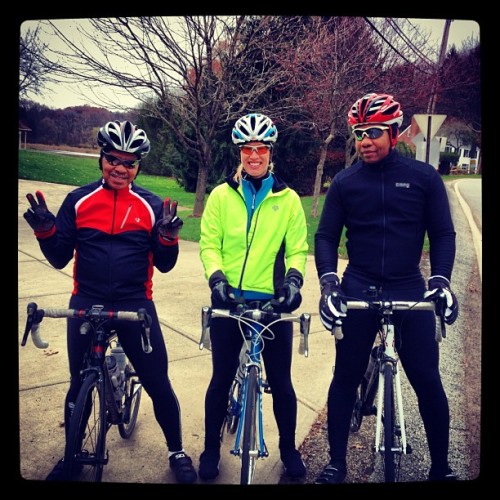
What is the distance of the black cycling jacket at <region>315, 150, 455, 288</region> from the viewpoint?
2.75 m

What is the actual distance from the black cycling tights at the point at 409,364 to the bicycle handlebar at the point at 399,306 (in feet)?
0.42

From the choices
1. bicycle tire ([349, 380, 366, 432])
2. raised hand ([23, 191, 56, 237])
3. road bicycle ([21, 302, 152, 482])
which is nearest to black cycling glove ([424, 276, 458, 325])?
bicycle tire ([349, 380, 366, 432])

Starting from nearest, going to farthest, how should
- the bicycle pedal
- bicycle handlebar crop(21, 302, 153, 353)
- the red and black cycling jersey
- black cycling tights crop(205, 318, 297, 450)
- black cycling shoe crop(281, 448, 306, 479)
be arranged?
bicycle handlebar crop(21, 302, 153, 353) < the red and black cycling jersey < black cycling tights crop(205, 318, 297, 450) < black cycling shoe crop(281, 448, 306, 479) < the bicycle pedal

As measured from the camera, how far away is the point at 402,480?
9.81 feet

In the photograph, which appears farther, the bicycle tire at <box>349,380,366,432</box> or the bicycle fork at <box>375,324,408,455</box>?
the bicycle tire at <box>349,380,366,432</box>

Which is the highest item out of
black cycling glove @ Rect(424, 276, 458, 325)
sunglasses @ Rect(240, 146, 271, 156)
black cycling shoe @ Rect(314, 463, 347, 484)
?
sunglasses @ Rect(240, 146, 271, 156)

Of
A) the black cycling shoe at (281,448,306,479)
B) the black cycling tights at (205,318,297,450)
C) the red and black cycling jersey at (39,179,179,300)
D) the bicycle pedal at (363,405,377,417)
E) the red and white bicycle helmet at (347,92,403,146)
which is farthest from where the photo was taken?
the bicycle pedal at (363,405,377,417)

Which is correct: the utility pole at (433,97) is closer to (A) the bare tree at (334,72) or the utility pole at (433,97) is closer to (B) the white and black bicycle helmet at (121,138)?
(A) the bare tree at (334,72)

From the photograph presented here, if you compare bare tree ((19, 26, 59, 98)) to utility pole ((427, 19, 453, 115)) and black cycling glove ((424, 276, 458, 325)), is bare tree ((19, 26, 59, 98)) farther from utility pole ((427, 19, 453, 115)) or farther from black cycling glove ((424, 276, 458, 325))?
black cycling glove ((424, 276, 458, 325))

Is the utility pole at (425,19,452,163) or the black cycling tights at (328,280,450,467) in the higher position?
the utility pole at (425,19,452,163)

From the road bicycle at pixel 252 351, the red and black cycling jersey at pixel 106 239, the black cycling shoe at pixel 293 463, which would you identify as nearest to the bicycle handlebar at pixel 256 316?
the road bicycle at pixel 252 351

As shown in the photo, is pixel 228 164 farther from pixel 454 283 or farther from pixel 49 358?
pixel 49 358

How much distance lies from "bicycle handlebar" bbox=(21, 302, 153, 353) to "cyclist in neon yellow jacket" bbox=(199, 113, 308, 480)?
38cm
